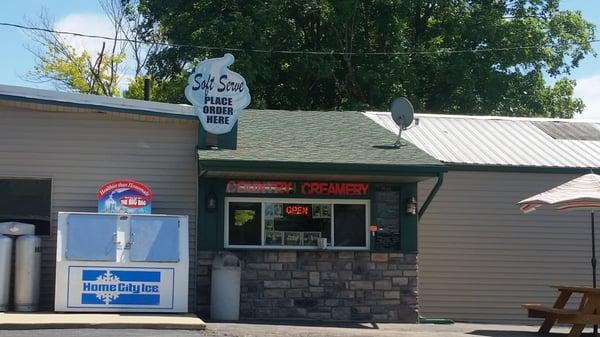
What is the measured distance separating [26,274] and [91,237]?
Answer: 1218 millimetres

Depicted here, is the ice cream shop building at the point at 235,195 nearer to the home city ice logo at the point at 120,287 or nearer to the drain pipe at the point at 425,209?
the drain pipe at the point at 425,209

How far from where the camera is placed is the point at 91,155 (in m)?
15.4

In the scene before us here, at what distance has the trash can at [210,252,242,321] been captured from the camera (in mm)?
14555

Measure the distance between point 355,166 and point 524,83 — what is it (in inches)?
765

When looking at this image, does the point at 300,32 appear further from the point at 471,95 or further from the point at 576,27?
the point at 576,27

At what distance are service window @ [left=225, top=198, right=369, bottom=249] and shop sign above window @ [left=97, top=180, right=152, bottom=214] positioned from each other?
148 centimetres

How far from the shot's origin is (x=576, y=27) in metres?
35.4

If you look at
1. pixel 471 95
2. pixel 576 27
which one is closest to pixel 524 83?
pixel 471 95

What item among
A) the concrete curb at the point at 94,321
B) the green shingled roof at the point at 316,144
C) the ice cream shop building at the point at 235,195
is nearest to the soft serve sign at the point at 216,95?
the ice cream shop building at the point at 235,195

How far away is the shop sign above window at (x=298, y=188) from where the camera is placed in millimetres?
15500

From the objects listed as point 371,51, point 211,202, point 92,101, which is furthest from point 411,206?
point 371,51

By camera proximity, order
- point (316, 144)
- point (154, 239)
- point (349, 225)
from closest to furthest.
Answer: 1. point (154, 239)
2. point (349, 225)
3. point (316, 144)

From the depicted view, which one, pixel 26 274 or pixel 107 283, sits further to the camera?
pixel 26 274

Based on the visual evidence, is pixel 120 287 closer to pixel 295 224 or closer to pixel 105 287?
pixel 105 287
